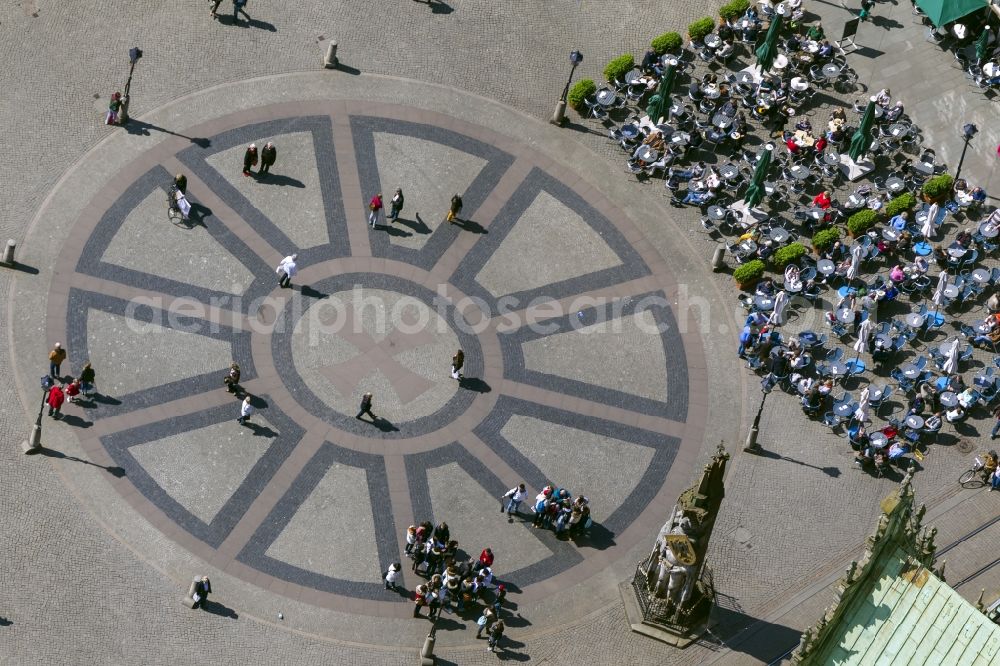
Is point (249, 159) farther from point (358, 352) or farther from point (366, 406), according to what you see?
point (366, 406)

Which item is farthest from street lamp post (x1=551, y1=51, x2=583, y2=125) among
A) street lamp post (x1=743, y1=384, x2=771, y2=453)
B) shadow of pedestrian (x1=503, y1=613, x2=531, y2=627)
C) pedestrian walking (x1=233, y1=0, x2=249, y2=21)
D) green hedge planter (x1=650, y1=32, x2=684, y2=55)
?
shadow of pedestrian (x1=503, y1=613, x2=531, y2=627)

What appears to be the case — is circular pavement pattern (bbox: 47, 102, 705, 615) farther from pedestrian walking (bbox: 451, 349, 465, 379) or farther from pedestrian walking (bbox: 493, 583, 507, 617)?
pedestrian walking (bbox: 493, 583, 507, 617)

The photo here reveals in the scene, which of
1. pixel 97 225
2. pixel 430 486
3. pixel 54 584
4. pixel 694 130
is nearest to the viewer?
pixel 54 584

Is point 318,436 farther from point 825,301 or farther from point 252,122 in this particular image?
point 825,301

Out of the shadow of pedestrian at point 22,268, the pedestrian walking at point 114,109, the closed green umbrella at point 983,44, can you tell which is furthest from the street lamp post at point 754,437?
the pedestrian walking at point 114,109

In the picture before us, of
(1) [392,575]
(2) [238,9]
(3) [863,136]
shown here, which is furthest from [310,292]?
(3) [863,136]

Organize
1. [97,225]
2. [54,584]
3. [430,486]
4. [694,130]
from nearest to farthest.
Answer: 1. [54,584]
2. [430,486]
3. [97,225]
4. [694,130]

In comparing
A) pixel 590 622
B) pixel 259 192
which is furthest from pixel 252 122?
pixel 590 622
